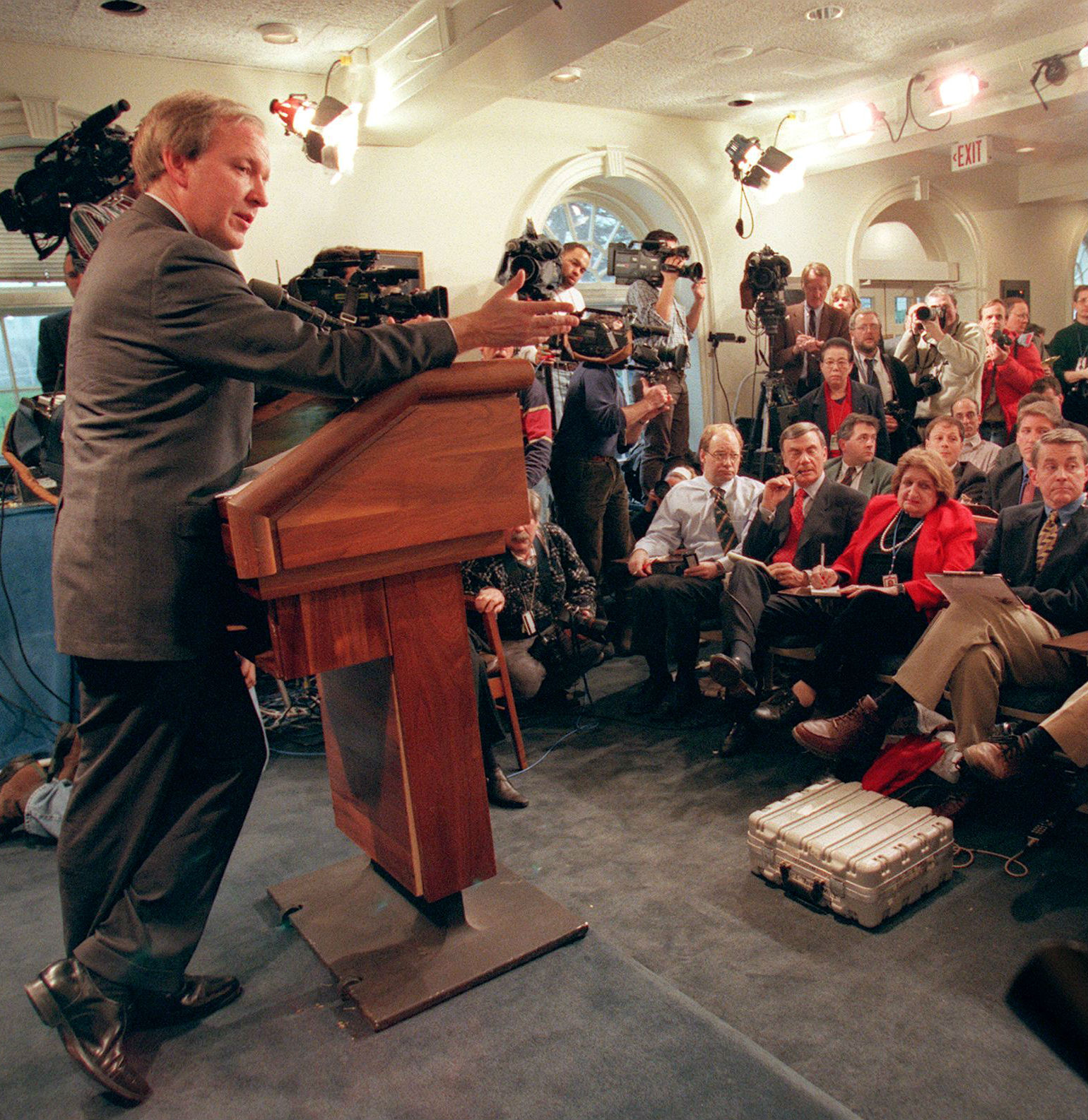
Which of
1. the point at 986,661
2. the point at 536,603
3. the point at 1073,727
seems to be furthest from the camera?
the point at 536,603

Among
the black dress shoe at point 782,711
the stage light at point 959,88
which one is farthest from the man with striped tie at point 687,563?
the stage light at point 959,88

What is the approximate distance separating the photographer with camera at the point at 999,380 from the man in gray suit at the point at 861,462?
1629mm

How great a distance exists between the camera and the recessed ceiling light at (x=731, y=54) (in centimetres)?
553

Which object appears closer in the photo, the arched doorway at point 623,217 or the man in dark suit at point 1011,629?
the man in dark suit at point 1011,629

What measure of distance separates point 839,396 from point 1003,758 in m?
2.74

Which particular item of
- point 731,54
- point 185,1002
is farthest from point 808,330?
point 185,1002

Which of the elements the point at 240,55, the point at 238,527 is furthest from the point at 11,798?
the point at 240,55

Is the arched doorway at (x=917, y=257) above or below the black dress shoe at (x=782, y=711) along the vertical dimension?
above

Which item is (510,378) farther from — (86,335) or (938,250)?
(938,250)

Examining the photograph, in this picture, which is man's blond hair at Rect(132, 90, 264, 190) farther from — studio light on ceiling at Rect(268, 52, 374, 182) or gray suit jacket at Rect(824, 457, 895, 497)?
studio light on ceiling at Rect(268, 52, 374, 182)

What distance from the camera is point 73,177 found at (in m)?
3.18

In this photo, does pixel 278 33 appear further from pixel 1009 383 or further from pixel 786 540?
pixel 1009 383

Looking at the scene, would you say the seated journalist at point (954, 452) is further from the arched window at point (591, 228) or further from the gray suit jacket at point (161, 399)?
the arched window at point (591, 228)

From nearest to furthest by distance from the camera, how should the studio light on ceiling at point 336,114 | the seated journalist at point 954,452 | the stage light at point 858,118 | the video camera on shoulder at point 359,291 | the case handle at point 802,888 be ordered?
the case handle at point 802,888 < the video camera on shoulder at point 359,291 < the seated journalist at point 954,452 < the studio light on ceiling at point 336,114 < the stage light at point 858,118
